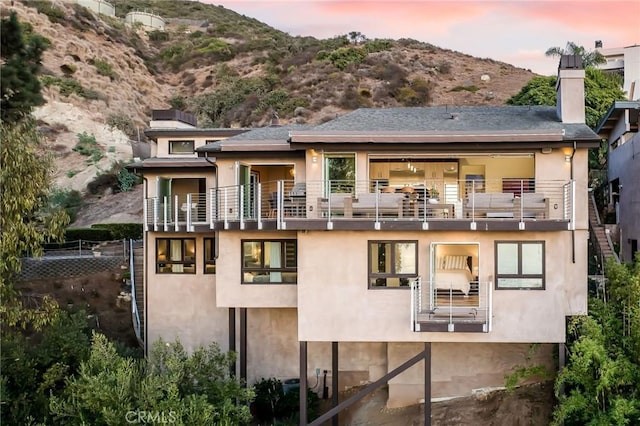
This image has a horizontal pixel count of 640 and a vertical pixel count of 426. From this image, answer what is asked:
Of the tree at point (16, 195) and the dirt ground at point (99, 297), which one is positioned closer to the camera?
the tree at point (16, 195)

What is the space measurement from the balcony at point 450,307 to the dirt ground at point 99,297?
13.3 meters

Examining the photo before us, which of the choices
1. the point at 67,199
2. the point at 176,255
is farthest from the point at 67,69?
the point at 176,255

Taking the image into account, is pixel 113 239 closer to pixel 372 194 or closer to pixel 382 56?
pixel 372 194

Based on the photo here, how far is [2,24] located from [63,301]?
13.8 metres

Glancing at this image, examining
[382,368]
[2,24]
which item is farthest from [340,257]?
[2,24]

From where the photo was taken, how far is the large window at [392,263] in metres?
15.6

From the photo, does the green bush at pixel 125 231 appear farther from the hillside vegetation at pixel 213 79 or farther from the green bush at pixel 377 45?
the green bush at pixel 377 45

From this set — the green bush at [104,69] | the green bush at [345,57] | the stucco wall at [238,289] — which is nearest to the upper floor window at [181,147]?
the stucco wall at [238,289]

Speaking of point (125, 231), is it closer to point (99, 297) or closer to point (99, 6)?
point (99, 297)

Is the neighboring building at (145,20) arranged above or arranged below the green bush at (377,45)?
above

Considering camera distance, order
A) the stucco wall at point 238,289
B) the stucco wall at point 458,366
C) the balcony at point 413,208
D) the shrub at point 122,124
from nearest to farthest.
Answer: the balcony at point 413,208 < the stucco wall at point 238,289 < the stucco wall at point 458,366 < the shrub at point 122,124

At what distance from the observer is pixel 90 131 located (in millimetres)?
56531

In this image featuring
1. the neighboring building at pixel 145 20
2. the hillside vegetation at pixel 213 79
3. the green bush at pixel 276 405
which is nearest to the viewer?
the green bush at pixel 276 405

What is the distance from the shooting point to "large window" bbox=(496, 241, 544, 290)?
50.6ft
